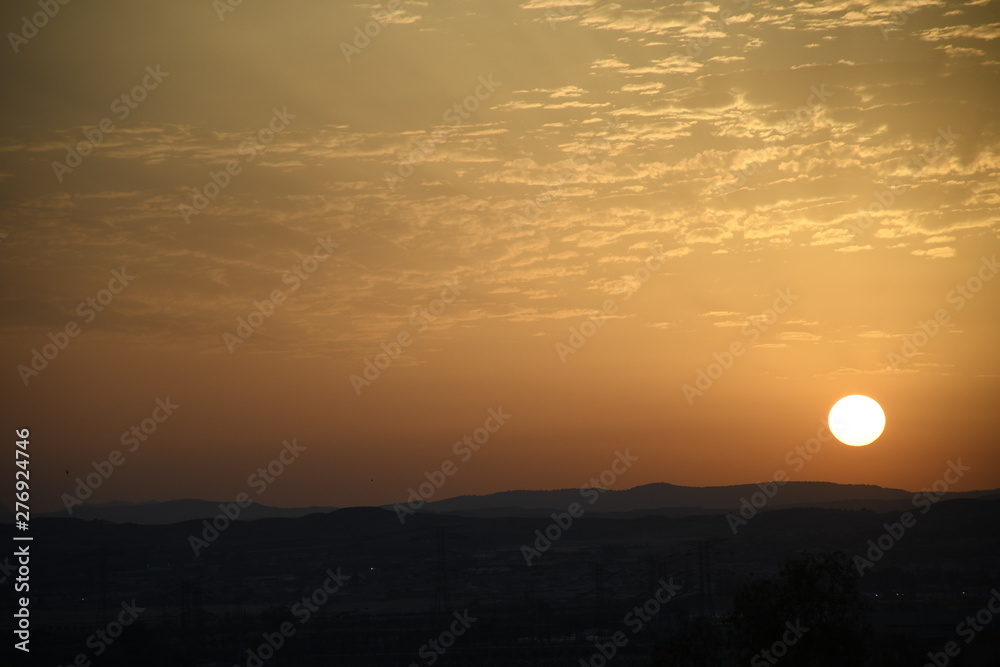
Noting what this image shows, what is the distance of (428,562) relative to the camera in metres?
176

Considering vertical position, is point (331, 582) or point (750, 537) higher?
point (331, 582)

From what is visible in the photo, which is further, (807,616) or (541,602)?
(541,602)

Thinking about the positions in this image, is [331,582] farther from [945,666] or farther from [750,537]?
[945,666]

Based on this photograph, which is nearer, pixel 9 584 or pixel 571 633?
pixel 571 633

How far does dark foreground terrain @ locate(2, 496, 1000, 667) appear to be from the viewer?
30.2 m

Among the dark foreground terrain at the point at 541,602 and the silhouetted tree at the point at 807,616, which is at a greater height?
the silhouetted tree at the point at 807,616

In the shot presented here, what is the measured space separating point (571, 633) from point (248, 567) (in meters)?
101

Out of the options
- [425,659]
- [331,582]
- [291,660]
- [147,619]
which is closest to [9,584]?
[147,619]

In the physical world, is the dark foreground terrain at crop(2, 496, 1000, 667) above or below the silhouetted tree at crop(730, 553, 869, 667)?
below

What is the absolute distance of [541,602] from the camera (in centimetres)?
11525

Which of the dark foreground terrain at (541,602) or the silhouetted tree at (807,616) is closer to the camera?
the silhouetted tree at (807,616)

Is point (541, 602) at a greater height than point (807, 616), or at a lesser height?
lesser

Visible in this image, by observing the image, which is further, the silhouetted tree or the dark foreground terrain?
the dark foreground terrain

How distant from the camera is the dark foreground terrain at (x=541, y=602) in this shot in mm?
30188
